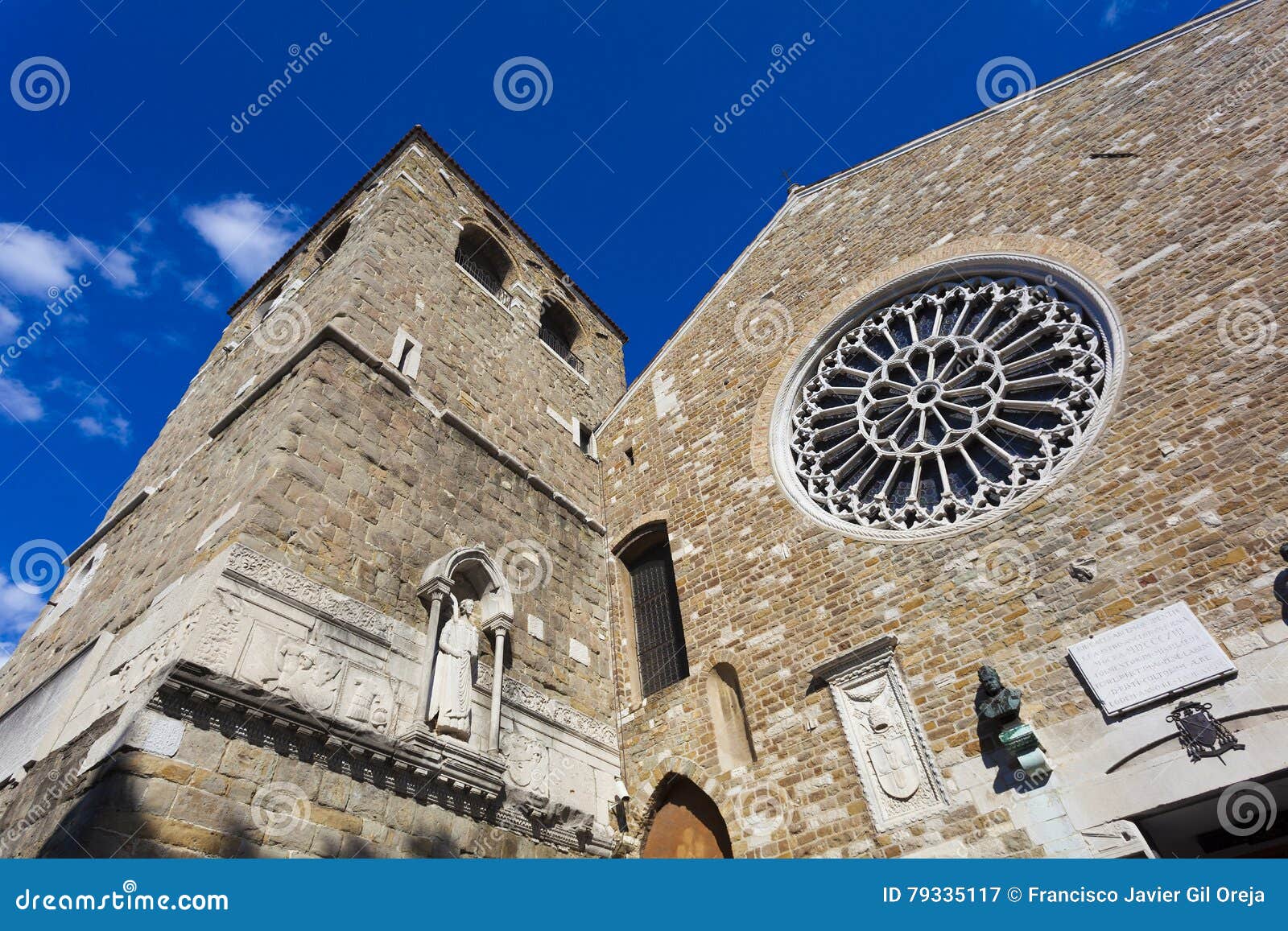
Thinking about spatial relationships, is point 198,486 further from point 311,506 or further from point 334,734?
point 334,734

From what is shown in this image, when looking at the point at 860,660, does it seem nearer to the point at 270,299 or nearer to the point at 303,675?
the point at 303,675

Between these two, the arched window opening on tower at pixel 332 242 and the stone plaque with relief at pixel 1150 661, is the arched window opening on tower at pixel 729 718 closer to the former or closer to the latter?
the stone plaque with relief at pixel 1150 661

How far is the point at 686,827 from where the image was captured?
7953mm

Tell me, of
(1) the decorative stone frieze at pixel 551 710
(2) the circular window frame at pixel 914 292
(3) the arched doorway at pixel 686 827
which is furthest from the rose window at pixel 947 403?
(1) the decorative stone frieze at pixel 551 710

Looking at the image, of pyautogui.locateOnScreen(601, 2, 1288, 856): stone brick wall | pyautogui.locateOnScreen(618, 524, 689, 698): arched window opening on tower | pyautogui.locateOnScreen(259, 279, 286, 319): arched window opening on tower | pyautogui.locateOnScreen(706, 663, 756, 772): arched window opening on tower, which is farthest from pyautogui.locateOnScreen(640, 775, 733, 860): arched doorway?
pyautogui.locateOnScreen(259, 279, 286, 319): arched window opening on tower

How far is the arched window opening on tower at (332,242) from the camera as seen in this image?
42.5 ft

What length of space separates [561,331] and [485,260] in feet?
6.54

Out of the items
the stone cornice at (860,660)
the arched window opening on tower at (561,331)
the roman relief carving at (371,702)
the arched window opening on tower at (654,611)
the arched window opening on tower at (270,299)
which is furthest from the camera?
the arched window opening on tower at (561,331)

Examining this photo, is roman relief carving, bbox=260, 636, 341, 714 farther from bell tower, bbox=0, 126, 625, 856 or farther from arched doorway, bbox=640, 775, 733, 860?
arched doorway, bbox=640, 775, 733, 860

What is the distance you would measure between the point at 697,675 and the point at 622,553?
2573 mm

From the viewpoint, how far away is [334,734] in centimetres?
574

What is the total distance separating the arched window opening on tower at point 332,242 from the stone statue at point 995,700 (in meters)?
11.5

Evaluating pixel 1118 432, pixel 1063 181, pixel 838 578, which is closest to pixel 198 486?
pixel 838 578

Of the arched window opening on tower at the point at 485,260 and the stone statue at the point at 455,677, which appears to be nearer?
the stone statue at the point at 455,677
